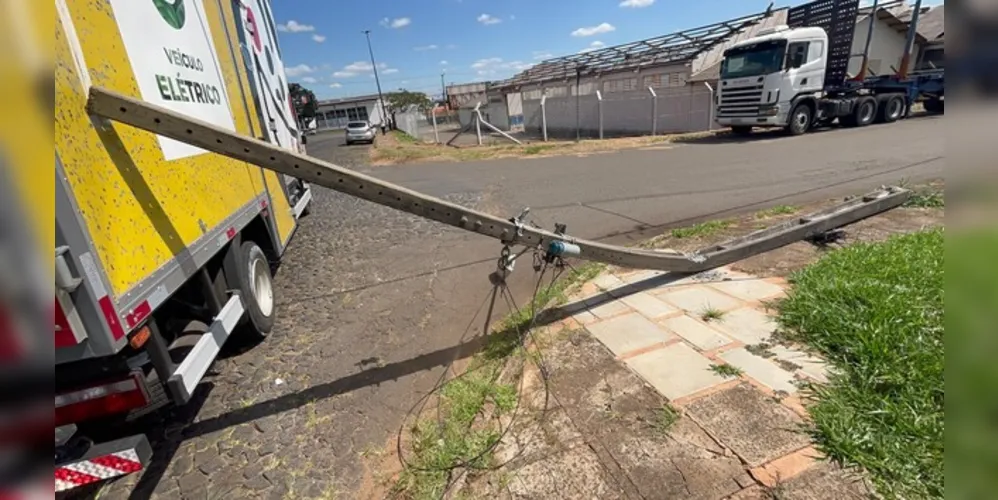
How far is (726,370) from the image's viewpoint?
296 cm

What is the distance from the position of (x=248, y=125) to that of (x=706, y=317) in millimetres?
4841

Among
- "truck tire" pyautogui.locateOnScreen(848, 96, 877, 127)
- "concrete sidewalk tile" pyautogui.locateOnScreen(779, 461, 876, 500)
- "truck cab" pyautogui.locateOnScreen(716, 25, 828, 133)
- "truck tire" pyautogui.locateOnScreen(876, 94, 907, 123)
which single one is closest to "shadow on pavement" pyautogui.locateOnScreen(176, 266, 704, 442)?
"concrete sidewalk tile" pyautogui.locateOnScreen(779, 461, 876, 500)

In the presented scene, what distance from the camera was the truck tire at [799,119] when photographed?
15.7 meters

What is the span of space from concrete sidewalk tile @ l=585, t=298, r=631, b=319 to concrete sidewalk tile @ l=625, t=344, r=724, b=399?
0.70 meters

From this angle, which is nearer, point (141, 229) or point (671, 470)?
point (671, 470)

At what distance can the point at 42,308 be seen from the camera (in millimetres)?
677

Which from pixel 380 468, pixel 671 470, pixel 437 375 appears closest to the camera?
pixel 671 470

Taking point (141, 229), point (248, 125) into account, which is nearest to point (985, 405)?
point (141, 229)

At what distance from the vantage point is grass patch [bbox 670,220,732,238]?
5922 millimetres

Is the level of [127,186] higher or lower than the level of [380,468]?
higher

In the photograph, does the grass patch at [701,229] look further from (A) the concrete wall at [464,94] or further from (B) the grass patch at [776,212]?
(A) the concrete wall at [464,94]

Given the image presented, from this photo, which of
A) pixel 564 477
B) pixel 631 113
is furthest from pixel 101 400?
pixel 631 113

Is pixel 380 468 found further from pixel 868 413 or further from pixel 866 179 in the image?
pixel 866 179

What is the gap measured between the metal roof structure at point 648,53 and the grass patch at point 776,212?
2011 cm
